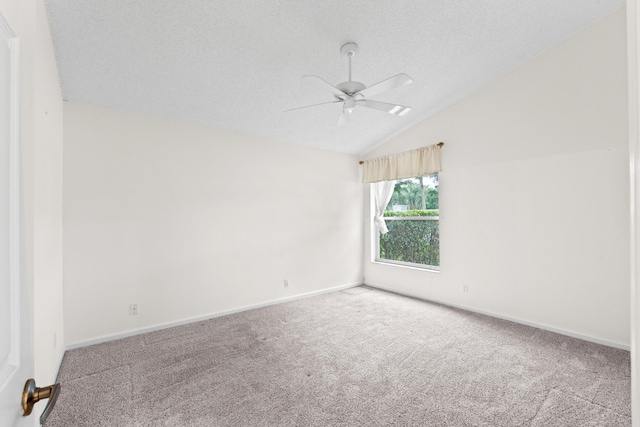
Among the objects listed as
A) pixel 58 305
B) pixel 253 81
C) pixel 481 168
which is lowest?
pixel 58 305

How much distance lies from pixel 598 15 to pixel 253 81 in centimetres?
321

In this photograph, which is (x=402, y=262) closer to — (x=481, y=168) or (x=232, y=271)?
(x=481, y=168)

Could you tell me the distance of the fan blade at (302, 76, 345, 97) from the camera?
216 centimetres

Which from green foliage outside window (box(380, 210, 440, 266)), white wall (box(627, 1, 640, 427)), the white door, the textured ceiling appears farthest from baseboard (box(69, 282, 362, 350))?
white wall (box(627, 1, 640, 427))

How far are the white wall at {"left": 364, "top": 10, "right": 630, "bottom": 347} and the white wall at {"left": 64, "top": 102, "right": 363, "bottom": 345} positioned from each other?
199 cm

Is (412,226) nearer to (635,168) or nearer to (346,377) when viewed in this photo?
(346,377)

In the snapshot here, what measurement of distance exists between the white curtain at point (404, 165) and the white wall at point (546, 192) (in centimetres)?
16

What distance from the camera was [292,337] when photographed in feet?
9.75

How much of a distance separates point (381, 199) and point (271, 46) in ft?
10.2

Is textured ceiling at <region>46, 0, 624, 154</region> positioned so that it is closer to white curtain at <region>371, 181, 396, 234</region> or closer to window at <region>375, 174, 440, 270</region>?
window at <region>375, 174, 440, 270</region>

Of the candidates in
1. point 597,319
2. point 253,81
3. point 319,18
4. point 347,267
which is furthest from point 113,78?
point 597,319

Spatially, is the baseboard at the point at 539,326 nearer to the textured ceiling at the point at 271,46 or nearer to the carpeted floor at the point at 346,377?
the carpeted floor at the point at 346,377

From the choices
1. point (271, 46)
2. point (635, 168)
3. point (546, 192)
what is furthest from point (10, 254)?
point (546, 192)

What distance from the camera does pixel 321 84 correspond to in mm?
2252
